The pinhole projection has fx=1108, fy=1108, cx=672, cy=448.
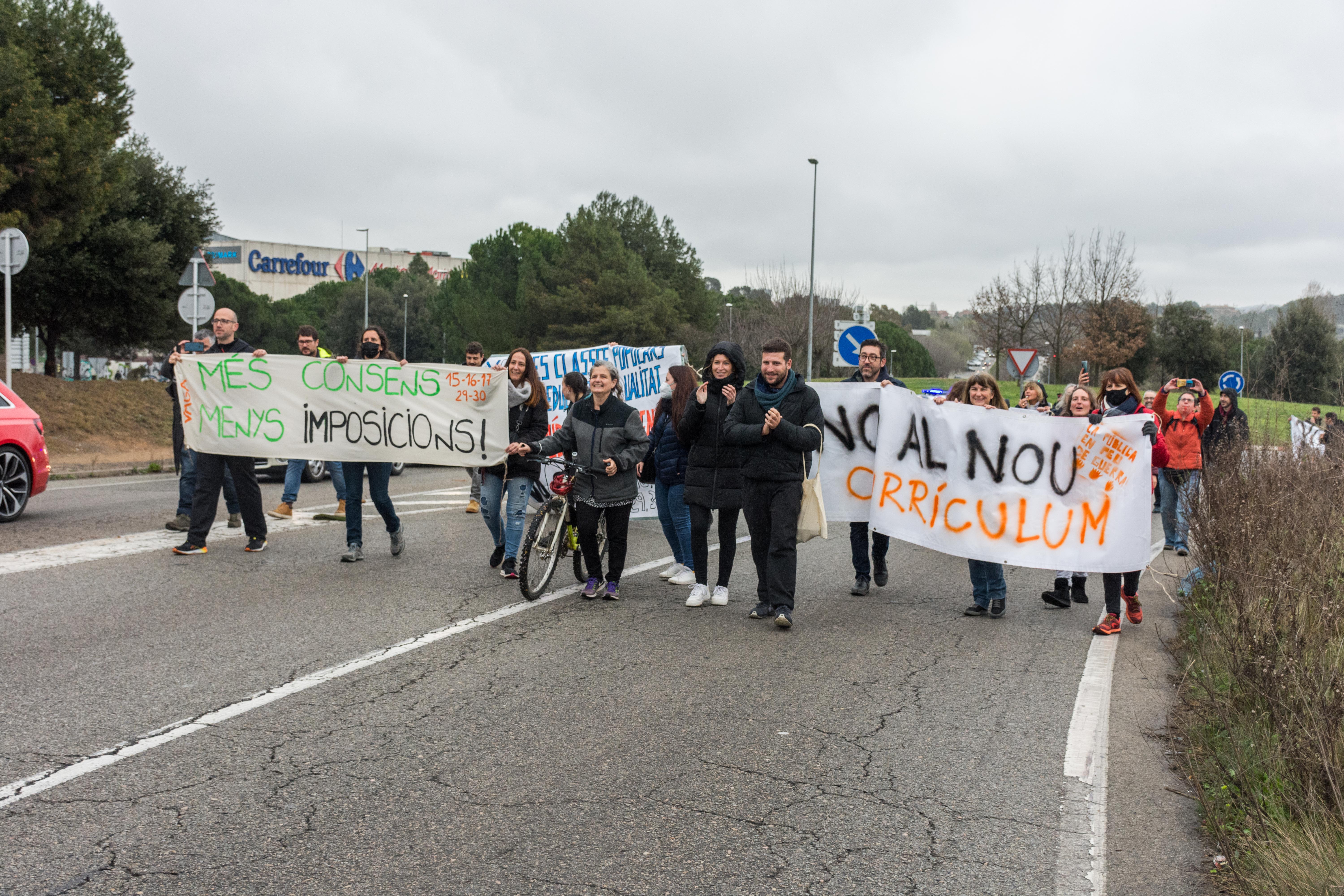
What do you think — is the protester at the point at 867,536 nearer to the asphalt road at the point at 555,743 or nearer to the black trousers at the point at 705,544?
the asphalt road at the point at 555,743

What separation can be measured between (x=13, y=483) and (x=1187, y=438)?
12.5 metres

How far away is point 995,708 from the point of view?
5.94 m

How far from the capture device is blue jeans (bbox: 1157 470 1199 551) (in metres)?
11.0

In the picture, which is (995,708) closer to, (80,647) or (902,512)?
(902,512)

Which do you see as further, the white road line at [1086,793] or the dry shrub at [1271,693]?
the white road line at [1086,793]

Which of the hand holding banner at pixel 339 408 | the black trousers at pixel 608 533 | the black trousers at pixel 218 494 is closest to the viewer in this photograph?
the black trousers at pixel 608 533

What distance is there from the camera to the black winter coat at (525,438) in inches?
366

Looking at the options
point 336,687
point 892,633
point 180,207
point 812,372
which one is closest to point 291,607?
point 336,687

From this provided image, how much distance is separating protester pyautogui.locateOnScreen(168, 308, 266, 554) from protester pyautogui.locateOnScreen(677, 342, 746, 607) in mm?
4171

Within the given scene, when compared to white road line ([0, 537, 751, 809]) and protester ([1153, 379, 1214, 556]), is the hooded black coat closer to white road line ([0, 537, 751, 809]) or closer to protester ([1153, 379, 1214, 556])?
white road line ([0, 537, 751, 809])

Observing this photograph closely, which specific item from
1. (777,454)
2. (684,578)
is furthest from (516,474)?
(777,454)

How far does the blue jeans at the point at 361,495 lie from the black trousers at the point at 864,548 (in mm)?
4075

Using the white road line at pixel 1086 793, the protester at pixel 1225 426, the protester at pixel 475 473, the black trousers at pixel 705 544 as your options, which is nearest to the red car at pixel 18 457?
the protester at pixel 475 473

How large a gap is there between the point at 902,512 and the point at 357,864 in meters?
5.98
